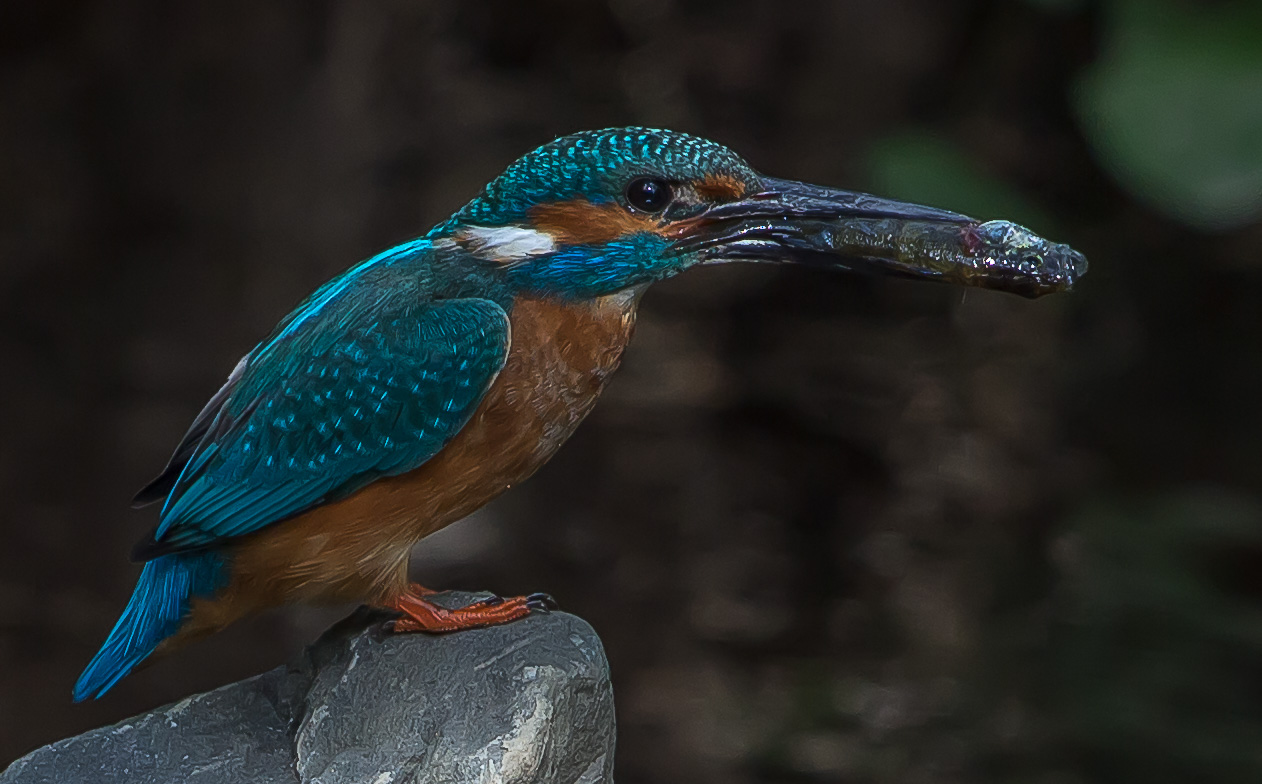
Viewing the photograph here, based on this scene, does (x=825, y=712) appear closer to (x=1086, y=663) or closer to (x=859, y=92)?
(x=1086, y=663)

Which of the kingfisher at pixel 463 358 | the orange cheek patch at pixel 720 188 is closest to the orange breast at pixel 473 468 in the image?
the kingfisher at pixel 463 358

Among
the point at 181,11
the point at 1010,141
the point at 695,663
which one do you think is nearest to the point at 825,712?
the point at 695,663

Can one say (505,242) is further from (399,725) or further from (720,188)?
(399,725)

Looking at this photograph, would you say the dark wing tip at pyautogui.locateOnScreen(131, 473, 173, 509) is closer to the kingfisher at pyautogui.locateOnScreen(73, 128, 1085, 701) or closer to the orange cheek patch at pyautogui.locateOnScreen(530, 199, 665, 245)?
the kingfisher at pyautogui.locateOnScreen(73, 128, 1085, 701)

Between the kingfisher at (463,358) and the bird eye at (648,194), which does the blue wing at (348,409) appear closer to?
the kingfisher at (463,358)

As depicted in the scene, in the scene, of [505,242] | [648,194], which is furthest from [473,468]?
[648,194]

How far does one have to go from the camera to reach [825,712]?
4.64 meters

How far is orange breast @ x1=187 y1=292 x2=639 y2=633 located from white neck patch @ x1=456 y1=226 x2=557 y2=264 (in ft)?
0.28

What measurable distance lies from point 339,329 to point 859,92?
285 centimetres

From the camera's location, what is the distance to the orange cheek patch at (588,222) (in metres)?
2.24

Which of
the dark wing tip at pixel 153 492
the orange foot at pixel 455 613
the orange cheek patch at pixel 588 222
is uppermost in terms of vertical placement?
the orange cheek patch at pixel 588 222

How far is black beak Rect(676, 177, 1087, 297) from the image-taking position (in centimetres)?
222

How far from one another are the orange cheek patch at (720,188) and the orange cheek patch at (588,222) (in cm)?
9

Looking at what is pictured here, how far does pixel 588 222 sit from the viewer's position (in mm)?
2256
